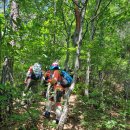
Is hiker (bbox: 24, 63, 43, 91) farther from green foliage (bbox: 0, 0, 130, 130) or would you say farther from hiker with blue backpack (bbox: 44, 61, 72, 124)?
hiker with blue backpack (bbox: 44, 61, 72, 124)

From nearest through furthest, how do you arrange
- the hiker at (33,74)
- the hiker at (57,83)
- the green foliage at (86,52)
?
the hiker at (57,83)
the green foliage at (86,52)
the hiker at (33,74)

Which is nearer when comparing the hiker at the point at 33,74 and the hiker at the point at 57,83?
the hiker at the point at 57,83

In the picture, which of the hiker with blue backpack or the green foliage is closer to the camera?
the hiker with blue backpack

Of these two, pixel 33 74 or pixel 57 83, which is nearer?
pixel 57 83

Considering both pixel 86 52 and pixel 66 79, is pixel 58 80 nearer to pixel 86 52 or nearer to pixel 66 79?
pixel 66 79

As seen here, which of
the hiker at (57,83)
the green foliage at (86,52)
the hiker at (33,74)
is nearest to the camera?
the hiker at (57,83)

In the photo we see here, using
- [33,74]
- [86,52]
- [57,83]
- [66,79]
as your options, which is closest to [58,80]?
[57,83]

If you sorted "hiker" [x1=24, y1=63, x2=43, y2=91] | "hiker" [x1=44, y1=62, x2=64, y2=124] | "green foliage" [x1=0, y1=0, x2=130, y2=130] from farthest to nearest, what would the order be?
"hiker" [x1=24, y1=63, x2=43, y2=91] → "green foliage" [x1=0, y1=0, x2=130, y2=130] → "hiker" [x1=44, y1=62, x2=64, y2=124]

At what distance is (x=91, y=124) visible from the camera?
9.77 m

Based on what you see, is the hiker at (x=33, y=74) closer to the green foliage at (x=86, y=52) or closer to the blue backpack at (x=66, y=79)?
the green foliage at (x=86, y=52)

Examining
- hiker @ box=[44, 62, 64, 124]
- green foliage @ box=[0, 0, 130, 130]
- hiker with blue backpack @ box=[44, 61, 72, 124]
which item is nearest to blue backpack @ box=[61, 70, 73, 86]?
hiker with blue backpack @ box=[44, 61, 72, 124]

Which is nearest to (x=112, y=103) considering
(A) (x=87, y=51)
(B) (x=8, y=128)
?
(A) (x=87, y=51)

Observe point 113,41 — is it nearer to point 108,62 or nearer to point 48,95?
point 108,62

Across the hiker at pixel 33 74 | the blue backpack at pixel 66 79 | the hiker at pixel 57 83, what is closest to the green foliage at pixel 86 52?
the hiker at pixel 33 74
